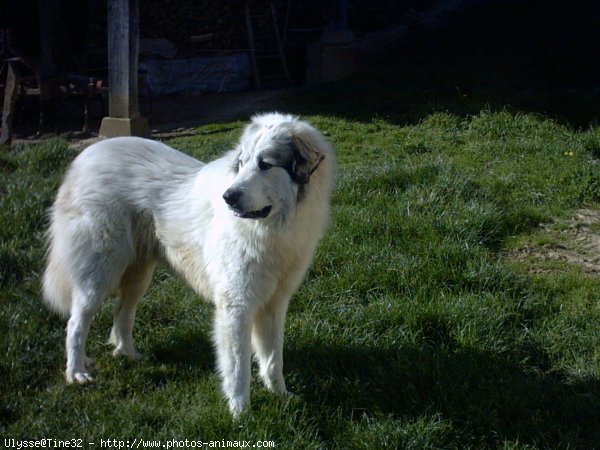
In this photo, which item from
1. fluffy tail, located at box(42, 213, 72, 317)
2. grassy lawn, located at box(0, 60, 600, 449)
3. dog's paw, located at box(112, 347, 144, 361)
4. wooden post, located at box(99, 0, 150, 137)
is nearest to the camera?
grassy lawn, located at box(0, 60, 600, 449)

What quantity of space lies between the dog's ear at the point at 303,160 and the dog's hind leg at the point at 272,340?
0.69 meters

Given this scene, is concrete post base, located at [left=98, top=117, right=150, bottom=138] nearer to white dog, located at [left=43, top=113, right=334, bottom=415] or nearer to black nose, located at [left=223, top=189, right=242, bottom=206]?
white dog, located at [left=43, top=113, right=334, bottom=415]

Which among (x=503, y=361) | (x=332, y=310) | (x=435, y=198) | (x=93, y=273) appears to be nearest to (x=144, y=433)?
(x=93, y=273)

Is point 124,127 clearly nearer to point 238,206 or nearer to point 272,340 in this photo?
point 272,340

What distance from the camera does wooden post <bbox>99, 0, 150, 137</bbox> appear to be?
9281mm

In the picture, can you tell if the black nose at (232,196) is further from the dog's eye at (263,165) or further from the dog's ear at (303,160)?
the dog's ear at (303,160)

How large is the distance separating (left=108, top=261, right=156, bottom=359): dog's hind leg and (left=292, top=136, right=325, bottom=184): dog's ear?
1.22m

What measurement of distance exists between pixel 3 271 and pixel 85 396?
1.64 m

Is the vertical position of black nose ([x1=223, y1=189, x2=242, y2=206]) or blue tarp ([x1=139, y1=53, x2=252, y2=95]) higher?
black nose ([x1=223, y1=189, x2=242, y2=206])

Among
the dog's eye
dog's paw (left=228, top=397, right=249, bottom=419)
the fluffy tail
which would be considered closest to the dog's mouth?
the dog's eye

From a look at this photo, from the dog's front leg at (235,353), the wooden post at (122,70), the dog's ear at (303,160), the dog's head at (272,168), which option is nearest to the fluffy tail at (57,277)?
the dog's front leg at (235,353)

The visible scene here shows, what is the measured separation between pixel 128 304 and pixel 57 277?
439mm

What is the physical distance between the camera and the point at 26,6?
45.6 feet

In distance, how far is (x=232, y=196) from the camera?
321cm
